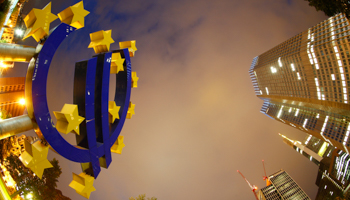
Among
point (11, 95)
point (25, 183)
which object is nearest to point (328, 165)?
point (25, 183)

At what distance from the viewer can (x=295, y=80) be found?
85.6 meters

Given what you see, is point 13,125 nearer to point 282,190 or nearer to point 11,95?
point 11,95

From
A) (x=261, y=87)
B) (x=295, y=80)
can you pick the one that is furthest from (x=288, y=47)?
(x=261, y=87)

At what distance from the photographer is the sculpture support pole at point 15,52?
6637 millimetres

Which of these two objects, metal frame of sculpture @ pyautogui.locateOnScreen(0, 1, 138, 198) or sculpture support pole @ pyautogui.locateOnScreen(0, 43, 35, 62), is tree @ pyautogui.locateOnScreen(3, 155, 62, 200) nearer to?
metal frame of sculpture @ pyautogui.locateOnScreen(0, 1, 138, 198)

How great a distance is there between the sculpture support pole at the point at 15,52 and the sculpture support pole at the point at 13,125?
286cm

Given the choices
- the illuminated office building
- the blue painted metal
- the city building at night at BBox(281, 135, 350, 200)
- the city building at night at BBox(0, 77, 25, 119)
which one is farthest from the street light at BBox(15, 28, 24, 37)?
the illuminated office building

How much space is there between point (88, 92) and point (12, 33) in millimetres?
38989

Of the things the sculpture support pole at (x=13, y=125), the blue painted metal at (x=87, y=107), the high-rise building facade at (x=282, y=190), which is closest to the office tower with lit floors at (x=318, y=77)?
the high-rise building facade at (x=282, y=190)

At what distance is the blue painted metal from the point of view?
6.78 meters

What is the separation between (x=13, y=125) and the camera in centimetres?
619

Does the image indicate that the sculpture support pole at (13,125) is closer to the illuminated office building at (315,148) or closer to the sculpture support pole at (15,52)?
the sculpture support pole at (15,52)

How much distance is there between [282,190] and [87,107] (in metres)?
173

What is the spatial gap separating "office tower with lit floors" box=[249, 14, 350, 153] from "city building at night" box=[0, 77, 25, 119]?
98.0m
